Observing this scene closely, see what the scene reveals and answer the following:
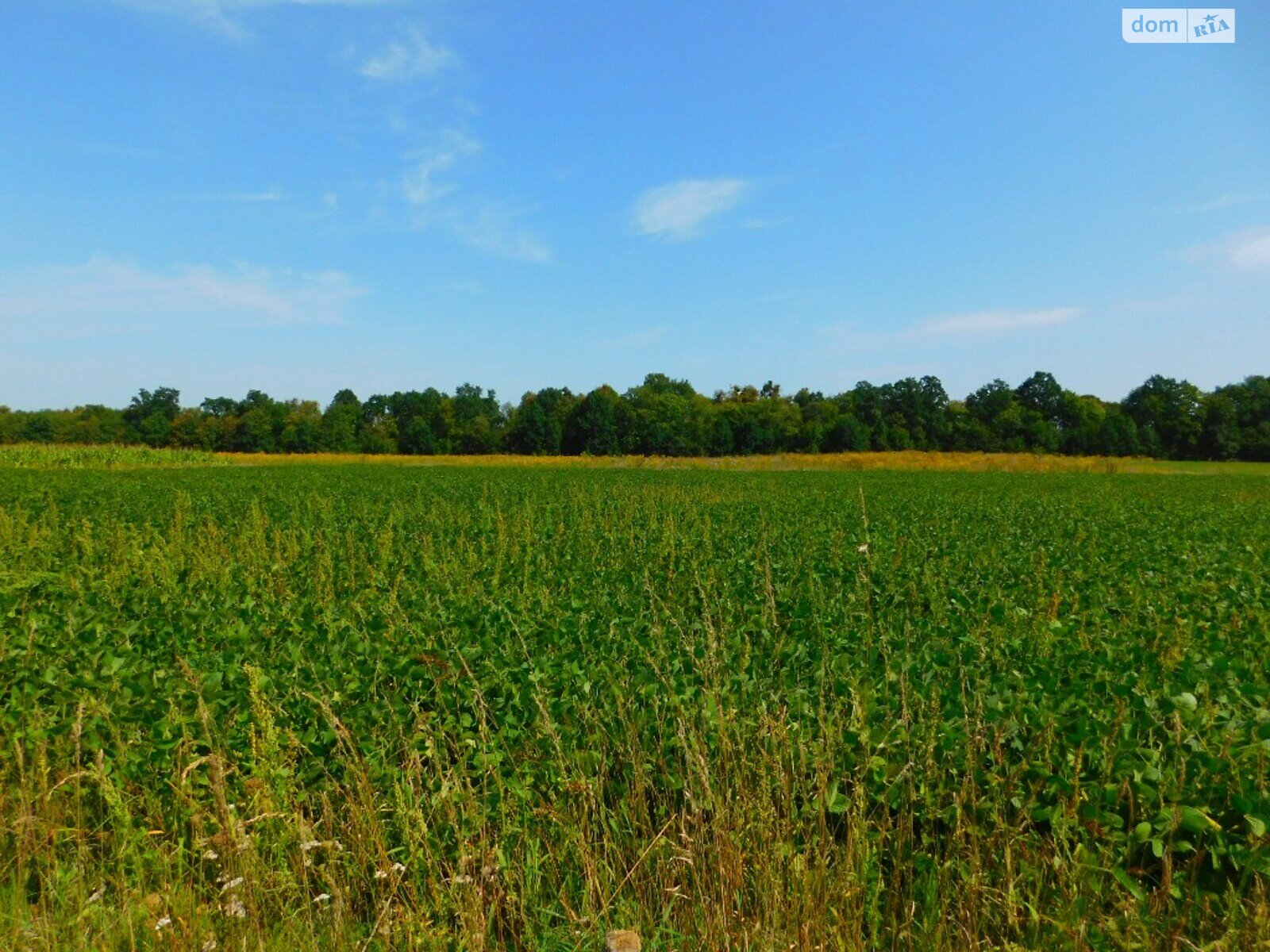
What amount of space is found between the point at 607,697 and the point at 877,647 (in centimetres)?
177

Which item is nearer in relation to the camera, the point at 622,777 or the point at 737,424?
the point at 622,777

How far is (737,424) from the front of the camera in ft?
328

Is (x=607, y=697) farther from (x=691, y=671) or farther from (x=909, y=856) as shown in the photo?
(x=909, y=856)

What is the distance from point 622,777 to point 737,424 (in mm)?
97406

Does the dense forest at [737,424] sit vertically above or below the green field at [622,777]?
above

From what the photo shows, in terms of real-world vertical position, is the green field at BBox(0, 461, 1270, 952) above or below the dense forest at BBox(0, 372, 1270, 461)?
below

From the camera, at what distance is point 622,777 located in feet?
13.2

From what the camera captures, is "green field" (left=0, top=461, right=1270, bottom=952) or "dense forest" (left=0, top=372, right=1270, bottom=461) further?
"dense forest" (left=0, top=372, right=1270, bottom=461)

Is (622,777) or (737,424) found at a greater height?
(737,424)

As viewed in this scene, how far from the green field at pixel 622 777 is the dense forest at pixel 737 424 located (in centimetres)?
8507

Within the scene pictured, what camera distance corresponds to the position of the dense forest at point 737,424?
88.3 metres

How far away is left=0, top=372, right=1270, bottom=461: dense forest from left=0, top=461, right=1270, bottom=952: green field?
85.1 meters

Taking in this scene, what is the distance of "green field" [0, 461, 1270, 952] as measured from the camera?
2.89 meters

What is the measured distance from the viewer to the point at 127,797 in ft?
12.3
